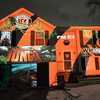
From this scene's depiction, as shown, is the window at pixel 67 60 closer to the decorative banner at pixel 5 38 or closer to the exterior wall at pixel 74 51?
the exterior wall at pixel 74 51

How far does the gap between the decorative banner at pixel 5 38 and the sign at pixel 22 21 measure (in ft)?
5.86

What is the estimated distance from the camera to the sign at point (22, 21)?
38.2 metres

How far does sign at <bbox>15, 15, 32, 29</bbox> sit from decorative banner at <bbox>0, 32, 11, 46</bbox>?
5.86 ft

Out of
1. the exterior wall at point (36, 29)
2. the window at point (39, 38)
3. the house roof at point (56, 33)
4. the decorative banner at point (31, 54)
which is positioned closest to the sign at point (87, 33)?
the house roof at point (56, 33)

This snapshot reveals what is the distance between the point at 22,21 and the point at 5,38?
3247 millimetres

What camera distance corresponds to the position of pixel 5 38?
37.5 m

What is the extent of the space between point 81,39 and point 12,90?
1176 centimetres

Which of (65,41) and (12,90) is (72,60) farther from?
(12,90)

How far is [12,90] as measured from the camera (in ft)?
115

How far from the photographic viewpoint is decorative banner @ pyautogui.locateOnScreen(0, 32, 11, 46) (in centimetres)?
3722

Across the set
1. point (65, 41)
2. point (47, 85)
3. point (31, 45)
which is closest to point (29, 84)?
point (47, 85)

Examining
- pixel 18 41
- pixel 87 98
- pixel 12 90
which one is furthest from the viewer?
pixel 18 41

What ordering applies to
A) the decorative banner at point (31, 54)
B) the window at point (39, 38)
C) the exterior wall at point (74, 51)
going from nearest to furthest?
the decorative banner at point (31, 54) < the window at point (39, 38) < the exterior wall at point (74, 51)

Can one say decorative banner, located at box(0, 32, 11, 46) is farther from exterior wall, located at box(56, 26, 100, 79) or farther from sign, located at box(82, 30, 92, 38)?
sign, located at box(82, 30, 92, 38)
